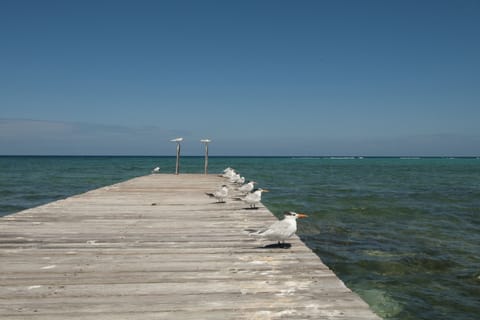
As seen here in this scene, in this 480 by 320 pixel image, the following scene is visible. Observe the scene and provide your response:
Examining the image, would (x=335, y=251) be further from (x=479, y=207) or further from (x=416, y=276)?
(x=479, y=207)

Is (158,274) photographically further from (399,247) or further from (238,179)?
(238,179)

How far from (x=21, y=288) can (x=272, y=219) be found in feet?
18.0

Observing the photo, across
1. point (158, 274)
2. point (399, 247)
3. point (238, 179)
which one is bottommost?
point (399, 247)

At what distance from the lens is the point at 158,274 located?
4668 millimetres

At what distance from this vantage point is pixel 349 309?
3.62m

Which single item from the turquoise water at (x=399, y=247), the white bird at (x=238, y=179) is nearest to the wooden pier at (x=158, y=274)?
the turquoise water at (x=399, y=247)

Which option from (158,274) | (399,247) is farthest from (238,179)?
(158,274)

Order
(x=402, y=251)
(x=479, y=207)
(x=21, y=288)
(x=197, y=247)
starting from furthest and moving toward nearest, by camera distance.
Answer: (x=479, y=207)
(x=402, y=251)
(x=197, y=247)
(x=21, y=288)

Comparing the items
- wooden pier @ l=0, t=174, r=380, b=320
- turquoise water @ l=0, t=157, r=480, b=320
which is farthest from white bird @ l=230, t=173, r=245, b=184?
wooden pier @ l=0, t=174, r=380, b=320

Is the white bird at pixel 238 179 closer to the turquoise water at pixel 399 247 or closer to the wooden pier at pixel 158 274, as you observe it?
the turquoise water at pixel 399 247

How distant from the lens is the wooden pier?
3637 millimetres

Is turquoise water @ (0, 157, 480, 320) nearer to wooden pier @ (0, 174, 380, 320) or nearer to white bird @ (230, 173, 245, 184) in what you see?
white bird @ (230, 173, 245, 184)

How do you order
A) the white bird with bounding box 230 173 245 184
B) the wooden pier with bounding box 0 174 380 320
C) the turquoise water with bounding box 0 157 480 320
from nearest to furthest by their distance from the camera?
the wooden pier with bounding box 0 174 380 320
the turquoise water with bounding box 0 157 480 320
the white bird with bounding box 230 173 245 184

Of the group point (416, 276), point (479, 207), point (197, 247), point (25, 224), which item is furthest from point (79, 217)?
point (479, 207)
